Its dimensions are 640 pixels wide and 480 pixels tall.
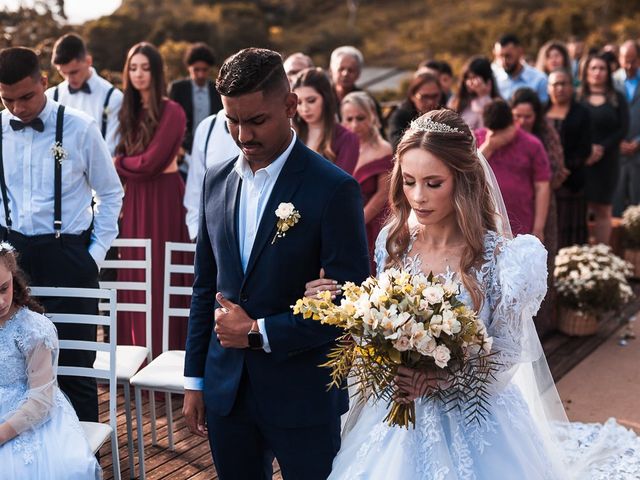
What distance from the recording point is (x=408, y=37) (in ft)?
92.8

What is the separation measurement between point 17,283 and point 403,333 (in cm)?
181

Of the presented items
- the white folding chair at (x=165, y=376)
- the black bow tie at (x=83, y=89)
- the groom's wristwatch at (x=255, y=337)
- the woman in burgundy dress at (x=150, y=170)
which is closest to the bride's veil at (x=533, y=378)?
the groom's wristwatch at (x=255, y=337)

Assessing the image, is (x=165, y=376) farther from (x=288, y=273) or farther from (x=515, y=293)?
(x=515, y=293)

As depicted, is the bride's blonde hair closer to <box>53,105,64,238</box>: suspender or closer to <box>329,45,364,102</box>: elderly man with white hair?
<box>53,105,64,238</box>: suspender

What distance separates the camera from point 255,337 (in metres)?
2.58

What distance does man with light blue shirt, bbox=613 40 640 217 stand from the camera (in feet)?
30.3

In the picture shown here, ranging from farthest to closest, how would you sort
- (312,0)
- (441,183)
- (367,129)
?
(312,0) < (367,129) < (441,183)

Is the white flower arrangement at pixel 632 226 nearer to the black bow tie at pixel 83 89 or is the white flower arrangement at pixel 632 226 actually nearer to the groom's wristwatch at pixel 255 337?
the black bow tie at pixel 83 89

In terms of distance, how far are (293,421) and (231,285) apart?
1.51ft

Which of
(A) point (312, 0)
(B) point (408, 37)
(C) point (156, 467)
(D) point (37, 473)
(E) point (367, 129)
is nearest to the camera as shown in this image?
(D) point (37, 473)

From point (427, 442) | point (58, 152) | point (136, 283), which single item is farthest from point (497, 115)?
point (427, 442)

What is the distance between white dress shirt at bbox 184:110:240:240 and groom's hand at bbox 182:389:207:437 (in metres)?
2.56

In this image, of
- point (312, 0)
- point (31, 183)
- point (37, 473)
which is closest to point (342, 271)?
point (37, 473)

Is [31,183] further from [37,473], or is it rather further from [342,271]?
[342,271]
